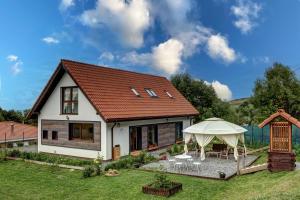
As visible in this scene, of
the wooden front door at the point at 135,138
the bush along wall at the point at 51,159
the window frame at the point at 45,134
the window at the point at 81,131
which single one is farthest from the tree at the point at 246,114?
the bush along wall at the point at 51,159

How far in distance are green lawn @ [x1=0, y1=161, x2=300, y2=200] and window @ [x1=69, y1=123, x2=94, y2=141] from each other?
14.7ft

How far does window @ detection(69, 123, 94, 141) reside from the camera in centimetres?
2027

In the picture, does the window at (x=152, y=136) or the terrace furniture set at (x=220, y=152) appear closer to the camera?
the terrace furniture set at (x=220, y=152)

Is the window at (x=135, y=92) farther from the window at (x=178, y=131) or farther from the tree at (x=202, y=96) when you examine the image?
the tree at (x=202, y=96)

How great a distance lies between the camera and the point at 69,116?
21.2 metres

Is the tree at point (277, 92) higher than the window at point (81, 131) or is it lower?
higher

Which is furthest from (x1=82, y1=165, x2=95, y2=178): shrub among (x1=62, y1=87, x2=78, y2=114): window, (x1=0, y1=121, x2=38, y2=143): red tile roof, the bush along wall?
(x1=0, y1=121, x2=38, y2=143): red tile roof

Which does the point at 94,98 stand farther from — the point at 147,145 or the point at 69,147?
the point at 147,145

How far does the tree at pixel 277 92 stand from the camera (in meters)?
30.5

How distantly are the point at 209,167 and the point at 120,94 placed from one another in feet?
27.8

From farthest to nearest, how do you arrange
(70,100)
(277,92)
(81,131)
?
(277,92)
(70,100)
(81,131)

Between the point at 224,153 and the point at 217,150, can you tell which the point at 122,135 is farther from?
the point at 224,153

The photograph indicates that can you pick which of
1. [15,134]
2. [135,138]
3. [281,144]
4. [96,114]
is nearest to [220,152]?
[135,138]

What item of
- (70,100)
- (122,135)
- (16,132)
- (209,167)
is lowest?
(209,167)
